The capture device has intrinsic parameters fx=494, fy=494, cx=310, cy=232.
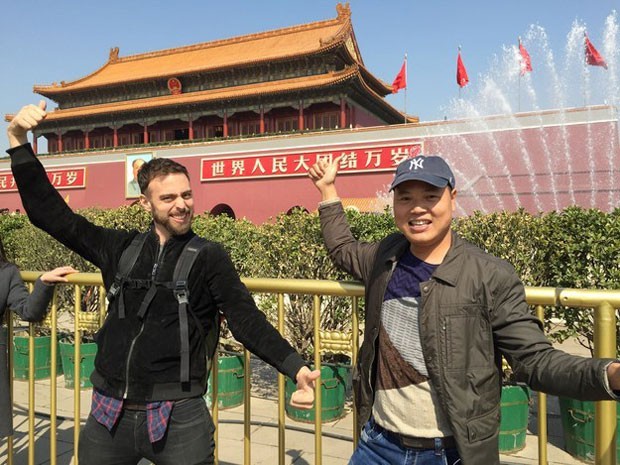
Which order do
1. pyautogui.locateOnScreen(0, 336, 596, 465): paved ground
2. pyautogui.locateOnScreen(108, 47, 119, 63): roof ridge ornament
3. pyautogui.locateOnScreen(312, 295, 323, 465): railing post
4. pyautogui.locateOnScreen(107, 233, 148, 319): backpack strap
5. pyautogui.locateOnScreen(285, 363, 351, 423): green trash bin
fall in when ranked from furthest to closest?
pyautogui.locateOnScreen(108, 47, 119, 63): roof ridge ornament → pyautogui.locateOnScreen(285, 363, 351, 423): green trash bin → pyautogui.locateOnScreen(0, 336, 596, 465): paved ground → pyautogui.locateOnScreen(312, 295, 323, 465): railing post → pyautogui.locateOnScreen(107, 233, 148, 319): backpack strap

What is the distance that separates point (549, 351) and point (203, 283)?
1196 mm

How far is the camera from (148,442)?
5.83 ft

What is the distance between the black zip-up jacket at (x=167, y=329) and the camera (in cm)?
178

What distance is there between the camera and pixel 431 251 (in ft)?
5.44

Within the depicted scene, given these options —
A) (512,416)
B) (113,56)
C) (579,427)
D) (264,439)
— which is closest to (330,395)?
(264,439)

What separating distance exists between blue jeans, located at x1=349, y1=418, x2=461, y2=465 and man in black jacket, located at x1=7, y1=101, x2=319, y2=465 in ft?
0.92

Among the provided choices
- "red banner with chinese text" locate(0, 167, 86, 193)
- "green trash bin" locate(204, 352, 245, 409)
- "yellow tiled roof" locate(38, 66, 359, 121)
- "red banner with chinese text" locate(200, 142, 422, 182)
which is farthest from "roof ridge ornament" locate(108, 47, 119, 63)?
"green trash bin" locate(204, 352, 245, 409)

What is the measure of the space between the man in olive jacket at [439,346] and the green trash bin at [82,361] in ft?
15.3

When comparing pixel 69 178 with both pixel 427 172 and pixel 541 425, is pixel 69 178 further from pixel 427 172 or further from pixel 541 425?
pixel 541 425

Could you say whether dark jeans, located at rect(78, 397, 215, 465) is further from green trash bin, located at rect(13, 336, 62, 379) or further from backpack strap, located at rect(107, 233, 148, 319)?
green trash bin, located at rect(13, 336, 62, 379)

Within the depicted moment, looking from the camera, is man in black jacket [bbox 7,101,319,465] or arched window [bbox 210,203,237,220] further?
arched window [bbox 210,203,237,220]

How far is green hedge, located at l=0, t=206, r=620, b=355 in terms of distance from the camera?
4.31 meters

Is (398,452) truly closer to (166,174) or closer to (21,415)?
(166,174)

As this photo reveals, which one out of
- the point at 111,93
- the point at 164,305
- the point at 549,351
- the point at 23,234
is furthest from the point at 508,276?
the point at 111,93
